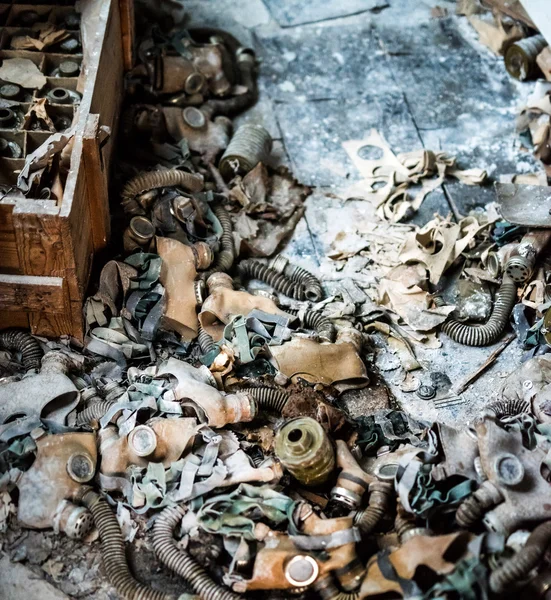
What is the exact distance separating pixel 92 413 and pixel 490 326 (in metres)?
2.16

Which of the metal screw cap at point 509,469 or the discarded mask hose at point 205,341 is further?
the discarded mask hose at point 205,341

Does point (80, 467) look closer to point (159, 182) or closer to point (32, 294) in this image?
point (32, 294)

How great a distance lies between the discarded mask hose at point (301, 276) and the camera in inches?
182

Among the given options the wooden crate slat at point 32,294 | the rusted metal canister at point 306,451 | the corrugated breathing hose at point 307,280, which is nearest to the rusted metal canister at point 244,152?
the corrugated breathing hose at point 307,280

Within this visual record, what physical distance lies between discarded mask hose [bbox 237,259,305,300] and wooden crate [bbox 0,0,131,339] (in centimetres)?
83

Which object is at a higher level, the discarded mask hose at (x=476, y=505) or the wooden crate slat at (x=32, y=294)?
the wooden crate slat at (x=32, y=294)

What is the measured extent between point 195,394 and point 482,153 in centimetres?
297

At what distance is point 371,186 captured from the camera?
534 centimetres

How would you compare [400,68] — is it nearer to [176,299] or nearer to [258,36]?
[258,36]

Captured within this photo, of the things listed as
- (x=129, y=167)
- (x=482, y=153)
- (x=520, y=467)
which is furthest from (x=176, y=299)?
(x=482, y=153)

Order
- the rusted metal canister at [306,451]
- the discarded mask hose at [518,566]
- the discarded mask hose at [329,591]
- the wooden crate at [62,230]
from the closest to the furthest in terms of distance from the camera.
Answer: the discarded mask hose at [518,566] → the discarded mask hose at [329,591] → the rusted metal canister at [306,451] → the wooden crate at [62,230]

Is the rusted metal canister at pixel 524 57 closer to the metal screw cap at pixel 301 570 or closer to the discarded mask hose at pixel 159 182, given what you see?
the discarded mask hose at pixel 159 182

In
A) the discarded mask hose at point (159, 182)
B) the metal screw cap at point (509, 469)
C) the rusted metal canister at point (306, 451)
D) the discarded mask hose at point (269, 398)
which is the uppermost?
the discarded mask hose at point (159, 182)

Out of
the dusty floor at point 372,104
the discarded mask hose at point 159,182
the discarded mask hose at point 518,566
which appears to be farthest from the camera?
the dusty floor at point 372,104
